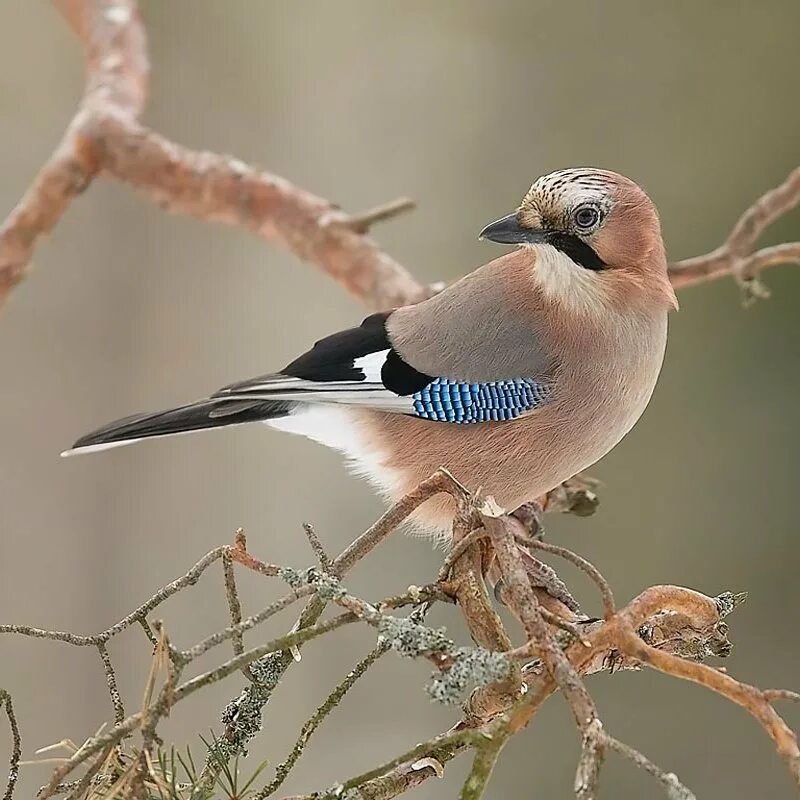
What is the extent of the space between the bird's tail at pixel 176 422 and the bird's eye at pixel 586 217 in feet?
1.21

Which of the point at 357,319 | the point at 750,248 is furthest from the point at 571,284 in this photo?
→ the point at 357,319

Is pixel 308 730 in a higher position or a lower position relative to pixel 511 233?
lower

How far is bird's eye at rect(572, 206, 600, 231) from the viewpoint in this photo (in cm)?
113

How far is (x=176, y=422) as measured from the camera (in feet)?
3.90

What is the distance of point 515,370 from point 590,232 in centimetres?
16

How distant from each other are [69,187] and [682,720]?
1.37m

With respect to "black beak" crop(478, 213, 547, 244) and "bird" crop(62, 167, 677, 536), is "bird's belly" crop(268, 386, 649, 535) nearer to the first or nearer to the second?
"bird" crop(62, 167, 677, 536)

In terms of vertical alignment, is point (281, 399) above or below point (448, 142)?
below

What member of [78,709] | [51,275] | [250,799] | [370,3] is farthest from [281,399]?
[370,3]

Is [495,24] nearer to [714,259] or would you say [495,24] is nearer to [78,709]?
[714,259]

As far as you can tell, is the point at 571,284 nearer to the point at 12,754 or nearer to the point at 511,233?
the point at 511,233

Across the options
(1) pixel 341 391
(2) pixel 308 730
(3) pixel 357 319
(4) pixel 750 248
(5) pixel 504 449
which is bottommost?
(2) pixel 308 730

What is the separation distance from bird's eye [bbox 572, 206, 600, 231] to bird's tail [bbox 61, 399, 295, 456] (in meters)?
0.37

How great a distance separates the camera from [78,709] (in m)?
2.30
